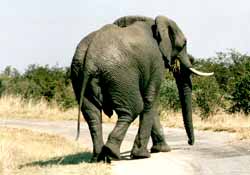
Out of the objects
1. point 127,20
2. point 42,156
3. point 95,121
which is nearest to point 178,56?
point 127,20

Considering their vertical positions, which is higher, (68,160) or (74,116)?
(68,160)

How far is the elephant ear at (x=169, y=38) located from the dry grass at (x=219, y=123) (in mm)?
3746

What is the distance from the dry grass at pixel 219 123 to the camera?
21.0 meters

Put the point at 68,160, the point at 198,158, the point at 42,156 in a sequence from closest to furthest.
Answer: the point at 198,158 < the point at 68,160 < the point at 42,156

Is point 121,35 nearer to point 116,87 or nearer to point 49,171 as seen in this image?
point 116,87

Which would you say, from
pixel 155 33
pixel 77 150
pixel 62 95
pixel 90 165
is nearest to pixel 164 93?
pixel 62 95

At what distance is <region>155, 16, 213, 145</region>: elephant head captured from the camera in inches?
599

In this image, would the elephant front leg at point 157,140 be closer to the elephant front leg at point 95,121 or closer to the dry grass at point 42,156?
the dry grass at point 42,156

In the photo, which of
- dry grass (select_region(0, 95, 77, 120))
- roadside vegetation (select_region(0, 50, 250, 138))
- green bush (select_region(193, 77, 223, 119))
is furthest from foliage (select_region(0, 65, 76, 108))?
green bush (select_region(193, 77, 223, 119))

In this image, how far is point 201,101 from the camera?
3089 centimetres

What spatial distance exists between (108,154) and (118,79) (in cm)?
150

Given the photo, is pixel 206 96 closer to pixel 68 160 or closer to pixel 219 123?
pixel 219 123

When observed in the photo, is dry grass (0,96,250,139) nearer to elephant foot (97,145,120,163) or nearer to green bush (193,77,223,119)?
green bush (193,77,223,119)

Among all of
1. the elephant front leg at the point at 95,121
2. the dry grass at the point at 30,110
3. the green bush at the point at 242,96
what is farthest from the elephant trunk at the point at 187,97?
the dry grass at the point at 30,110
